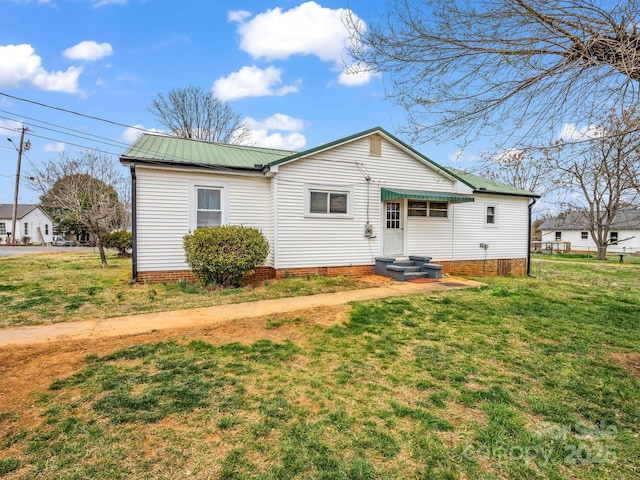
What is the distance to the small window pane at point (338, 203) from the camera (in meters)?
10.9

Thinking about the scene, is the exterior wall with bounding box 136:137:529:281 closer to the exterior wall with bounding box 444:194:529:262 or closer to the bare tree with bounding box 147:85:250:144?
the exterior wall with bounding box 444:194:529:262

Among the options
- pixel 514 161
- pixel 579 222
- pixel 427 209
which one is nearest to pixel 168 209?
pixel 514 161

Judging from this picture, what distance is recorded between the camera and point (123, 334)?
4.99 meters

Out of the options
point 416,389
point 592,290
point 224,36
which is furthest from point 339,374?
point 224,36

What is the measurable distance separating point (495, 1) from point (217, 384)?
5060mm

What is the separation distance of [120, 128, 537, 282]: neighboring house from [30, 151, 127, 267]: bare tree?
5.28 meters

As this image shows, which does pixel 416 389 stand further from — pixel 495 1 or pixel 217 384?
pixel 495 1

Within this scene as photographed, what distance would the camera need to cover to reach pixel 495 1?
11.9 ft

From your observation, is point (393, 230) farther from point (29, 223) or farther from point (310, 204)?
point (29, 223)

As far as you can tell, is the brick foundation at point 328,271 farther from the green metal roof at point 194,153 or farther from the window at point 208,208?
the green metal roof at point 194,153

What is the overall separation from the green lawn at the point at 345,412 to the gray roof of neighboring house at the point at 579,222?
32793mm

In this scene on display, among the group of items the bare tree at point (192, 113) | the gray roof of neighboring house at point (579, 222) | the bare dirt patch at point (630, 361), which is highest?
the bare tree at point (192, 113)

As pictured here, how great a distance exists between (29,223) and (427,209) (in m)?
51.0

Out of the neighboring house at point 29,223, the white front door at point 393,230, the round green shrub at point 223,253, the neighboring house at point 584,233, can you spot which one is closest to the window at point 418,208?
the white front door at point 393,230
